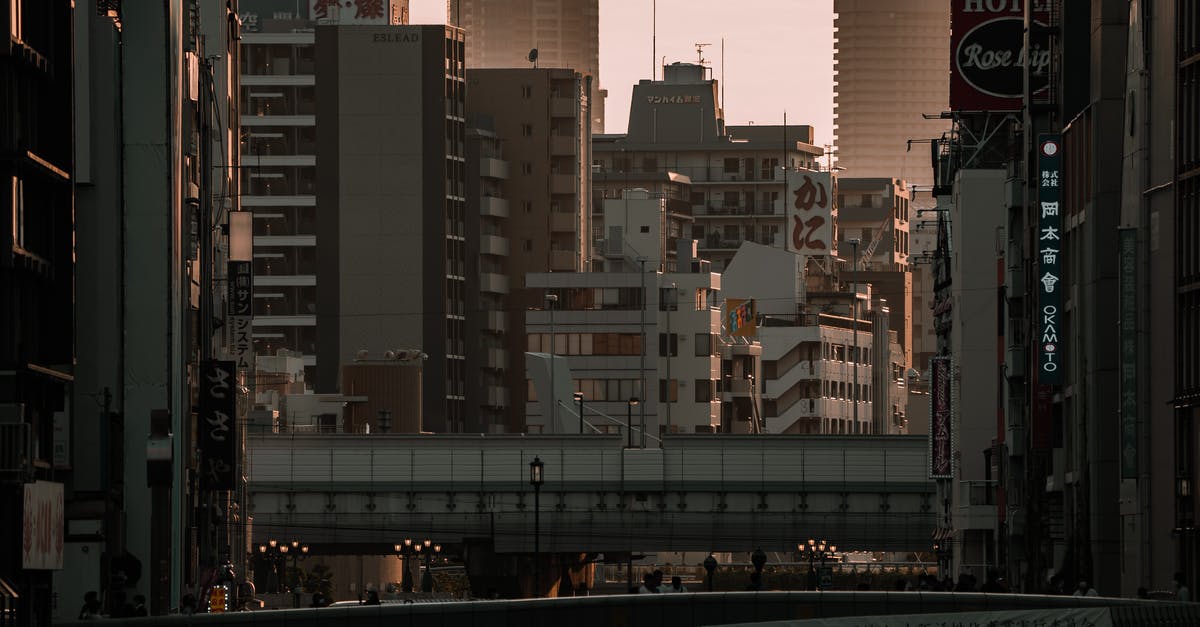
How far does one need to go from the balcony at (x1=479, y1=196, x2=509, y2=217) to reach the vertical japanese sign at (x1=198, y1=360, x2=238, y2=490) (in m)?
116

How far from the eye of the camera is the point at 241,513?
107m

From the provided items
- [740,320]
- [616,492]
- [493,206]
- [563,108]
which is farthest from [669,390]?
[616,492]

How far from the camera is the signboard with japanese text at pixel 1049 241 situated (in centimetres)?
7381

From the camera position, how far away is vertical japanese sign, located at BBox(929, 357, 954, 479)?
351ft

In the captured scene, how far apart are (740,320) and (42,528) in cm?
14518

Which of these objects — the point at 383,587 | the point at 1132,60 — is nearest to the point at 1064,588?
the point at 1132,60

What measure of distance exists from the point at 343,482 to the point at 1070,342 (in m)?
59.1

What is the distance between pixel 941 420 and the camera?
108m

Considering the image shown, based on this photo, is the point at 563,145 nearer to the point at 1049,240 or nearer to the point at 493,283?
the point at 493,283

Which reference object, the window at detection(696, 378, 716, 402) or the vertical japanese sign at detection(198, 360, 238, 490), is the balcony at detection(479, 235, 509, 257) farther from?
the vertical japanese sign at detection(198, 360, 238, 490)

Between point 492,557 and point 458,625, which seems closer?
point 458,625

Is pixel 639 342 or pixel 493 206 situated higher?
pixel 493 206

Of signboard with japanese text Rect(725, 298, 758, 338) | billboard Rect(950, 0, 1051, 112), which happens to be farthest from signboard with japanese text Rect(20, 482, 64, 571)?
signboard with japanese text Rect(725, 298, 758, 338)

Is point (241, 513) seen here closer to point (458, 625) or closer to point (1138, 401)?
point (1138, 401)
